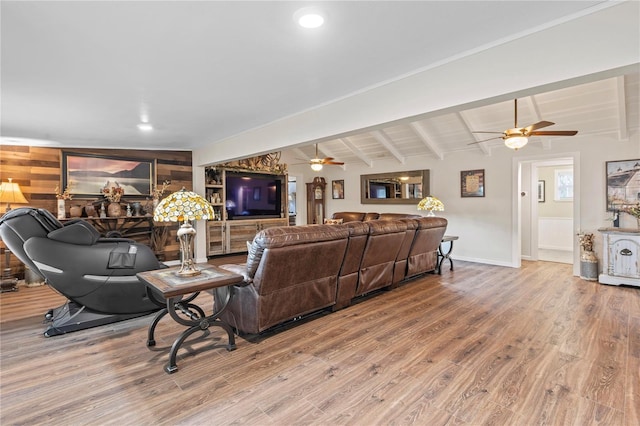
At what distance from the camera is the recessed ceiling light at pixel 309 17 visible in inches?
74.5

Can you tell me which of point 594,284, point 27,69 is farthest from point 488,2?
point 594,284

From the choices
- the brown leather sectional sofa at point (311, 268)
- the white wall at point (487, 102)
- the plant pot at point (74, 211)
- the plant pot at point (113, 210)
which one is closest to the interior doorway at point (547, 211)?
the white wall at point (487, 102)

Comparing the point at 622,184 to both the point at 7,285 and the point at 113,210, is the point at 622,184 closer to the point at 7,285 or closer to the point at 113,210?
the point at 113,210

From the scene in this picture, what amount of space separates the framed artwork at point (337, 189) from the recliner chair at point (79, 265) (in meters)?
→ 6.39

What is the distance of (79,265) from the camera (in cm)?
305

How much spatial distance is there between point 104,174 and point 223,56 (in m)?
4.65

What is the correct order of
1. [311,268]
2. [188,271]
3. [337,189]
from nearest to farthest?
[188,271] < [311,268] < [337,189]

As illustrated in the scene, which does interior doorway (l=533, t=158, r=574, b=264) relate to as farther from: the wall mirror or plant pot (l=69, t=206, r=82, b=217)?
plant pot (l=69, t=206, r=82, b=217)

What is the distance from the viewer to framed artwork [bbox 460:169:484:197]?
21.1ft

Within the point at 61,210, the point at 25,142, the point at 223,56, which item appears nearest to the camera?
the point at 223,56

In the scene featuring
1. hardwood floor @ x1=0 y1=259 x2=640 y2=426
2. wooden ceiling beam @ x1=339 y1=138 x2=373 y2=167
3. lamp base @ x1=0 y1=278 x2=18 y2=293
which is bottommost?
hardwood floor @ x1=0 y1=259 x2=640 y2=426

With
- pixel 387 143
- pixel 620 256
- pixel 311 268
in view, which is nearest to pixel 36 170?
pixel 311 268

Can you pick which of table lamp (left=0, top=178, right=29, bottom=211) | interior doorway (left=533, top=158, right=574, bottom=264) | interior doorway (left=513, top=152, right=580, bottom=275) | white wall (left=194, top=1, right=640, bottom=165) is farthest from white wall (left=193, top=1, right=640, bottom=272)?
table lamp (left=0, top=178, right=29, bottom=211)

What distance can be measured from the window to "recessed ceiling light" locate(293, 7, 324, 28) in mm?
7966
